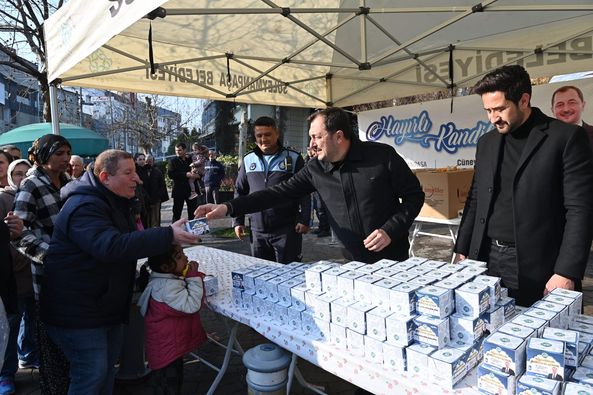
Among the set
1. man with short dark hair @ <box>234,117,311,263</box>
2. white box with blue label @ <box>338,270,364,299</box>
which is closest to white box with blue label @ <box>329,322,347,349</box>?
white box with blue label @ <box>338,270,364,299</box>

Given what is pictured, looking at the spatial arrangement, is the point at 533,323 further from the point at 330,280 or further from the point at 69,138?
the point at 69,138

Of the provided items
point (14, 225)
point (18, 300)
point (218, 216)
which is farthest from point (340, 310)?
point (18, 300)

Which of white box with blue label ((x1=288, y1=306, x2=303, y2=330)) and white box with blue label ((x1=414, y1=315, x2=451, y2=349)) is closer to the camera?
white box with blue label ((x1=414, y1=315, x2=451, y2=349))

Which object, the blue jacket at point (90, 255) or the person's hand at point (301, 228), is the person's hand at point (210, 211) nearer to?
the blue jacket at point (90, 255)

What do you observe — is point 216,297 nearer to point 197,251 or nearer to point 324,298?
point 324,298

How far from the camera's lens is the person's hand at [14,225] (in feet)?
8.47

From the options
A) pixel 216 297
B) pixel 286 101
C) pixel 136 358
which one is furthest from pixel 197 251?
pixel 286 101

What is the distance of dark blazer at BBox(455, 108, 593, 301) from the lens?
6.17 feet

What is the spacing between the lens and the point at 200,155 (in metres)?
10.6

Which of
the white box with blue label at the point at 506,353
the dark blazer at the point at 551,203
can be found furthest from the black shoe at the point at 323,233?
the white box with blue label at the point at 506,353

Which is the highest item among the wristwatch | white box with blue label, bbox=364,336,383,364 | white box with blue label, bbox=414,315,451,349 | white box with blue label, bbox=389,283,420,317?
the wristwatch

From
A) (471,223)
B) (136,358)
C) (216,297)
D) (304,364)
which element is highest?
(471,223)

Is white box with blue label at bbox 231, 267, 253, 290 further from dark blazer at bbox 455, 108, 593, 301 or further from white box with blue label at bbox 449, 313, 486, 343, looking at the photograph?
dark blazer at bbox 455, 108, 593, 301

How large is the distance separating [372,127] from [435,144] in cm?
116
